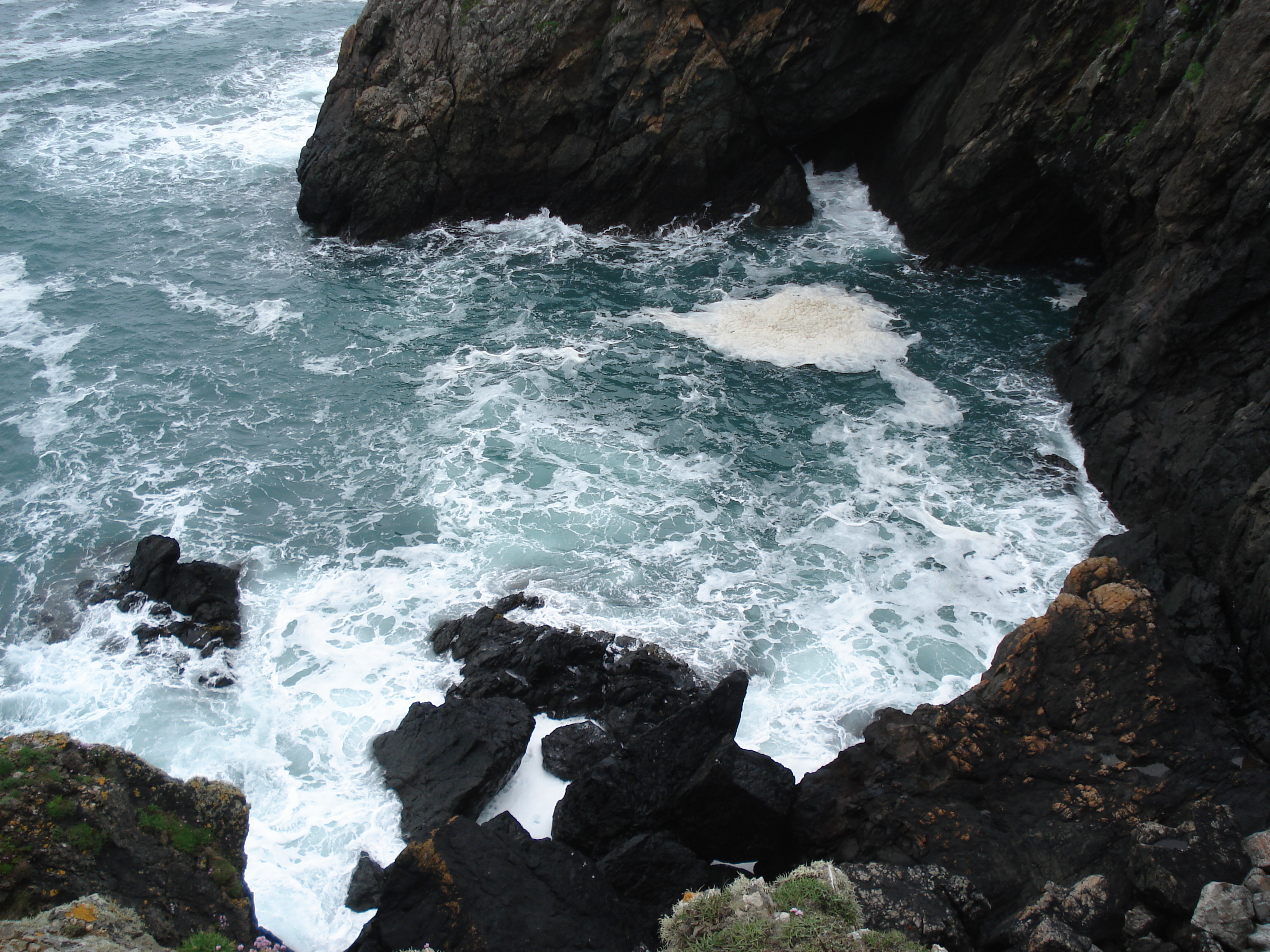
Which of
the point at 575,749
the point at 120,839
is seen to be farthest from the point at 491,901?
the point at 120,839

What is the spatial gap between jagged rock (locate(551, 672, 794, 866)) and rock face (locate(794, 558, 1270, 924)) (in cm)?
64

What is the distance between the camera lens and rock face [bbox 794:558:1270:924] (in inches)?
465

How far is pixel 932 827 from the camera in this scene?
12.5 m

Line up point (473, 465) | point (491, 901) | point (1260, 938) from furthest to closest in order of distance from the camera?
1. point (473, 465)
2. point (491, 901)
3. point (1260, 938)

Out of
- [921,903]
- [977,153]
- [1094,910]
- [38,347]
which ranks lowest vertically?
[38,347]

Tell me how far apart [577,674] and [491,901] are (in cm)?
592

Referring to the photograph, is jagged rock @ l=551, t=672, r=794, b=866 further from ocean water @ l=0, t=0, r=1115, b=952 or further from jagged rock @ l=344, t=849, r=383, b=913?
jagged rock @ l=344, t=849, r=383, b=913

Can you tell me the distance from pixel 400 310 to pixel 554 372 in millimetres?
6842

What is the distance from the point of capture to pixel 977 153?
28.2 meters

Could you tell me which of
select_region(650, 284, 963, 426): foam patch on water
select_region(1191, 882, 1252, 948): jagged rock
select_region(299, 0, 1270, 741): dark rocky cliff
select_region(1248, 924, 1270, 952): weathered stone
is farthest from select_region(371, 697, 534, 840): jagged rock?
select_region(650, 284, 963, 426): foam patch on water

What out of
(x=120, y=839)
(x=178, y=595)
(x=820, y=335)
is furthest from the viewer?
(x=820, y=335)

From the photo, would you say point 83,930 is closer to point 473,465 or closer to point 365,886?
point 365,886

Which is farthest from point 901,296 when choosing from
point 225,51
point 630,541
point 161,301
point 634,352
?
point 225,51

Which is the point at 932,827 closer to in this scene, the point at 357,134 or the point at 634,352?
the point at 634,352
